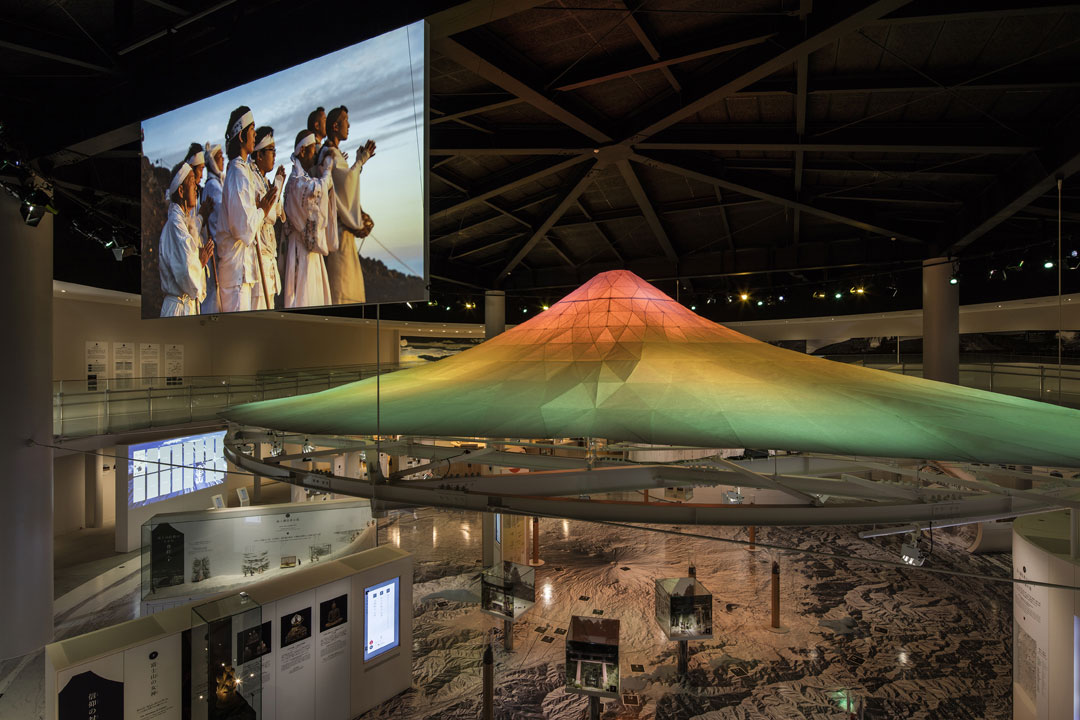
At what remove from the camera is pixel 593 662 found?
5.88m

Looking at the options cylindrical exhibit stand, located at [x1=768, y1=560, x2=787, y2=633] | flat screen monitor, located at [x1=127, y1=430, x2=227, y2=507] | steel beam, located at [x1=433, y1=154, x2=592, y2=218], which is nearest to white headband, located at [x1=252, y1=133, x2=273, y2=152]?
steel beam, located at [x1=433, y1=154, x2=592, y2=218]

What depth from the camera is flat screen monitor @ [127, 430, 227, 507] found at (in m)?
11.2

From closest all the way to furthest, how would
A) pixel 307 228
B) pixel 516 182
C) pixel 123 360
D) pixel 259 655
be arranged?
pixel 307 228 → pixel 259 655 → pixel 516 182 → pixel 123 360

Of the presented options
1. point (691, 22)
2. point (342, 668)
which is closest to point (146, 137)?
point (691, 22)

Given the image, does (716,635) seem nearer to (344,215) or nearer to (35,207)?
(344,215)

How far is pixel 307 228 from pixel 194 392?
1073 centimetres

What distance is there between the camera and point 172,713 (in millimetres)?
5168

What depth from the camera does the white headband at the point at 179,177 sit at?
493 cm

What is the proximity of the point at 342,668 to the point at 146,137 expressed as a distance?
622 centimetres

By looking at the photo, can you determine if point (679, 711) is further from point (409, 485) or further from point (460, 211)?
point (460, 211)

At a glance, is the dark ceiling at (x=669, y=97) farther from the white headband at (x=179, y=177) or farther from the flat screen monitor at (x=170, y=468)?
the flat screen monitor at (x=170, y=468)

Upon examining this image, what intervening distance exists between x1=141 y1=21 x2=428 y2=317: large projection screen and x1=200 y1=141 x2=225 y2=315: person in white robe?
2 centimetres

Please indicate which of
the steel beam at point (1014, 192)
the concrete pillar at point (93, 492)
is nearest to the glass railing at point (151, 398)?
the concrete pillar at point (93, 492)

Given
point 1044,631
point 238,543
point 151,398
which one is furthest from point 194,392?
point 1044,631
